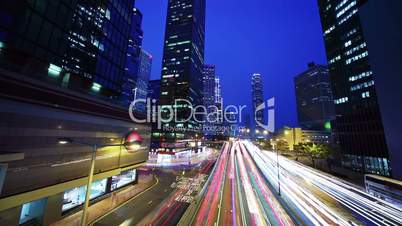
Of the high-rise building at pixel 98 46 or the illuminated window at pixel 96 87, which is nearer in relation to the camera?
the high-rise building at pixel 98 46

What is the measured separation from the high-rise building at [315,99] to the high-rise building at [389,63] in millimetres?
133808

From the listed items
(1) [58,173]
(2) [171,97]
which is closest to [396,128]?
(1) [58,173]

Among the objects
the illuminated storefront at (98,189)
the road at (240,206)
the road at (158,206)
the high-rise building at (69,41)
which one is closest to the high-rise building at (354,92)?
the road at (240,206)

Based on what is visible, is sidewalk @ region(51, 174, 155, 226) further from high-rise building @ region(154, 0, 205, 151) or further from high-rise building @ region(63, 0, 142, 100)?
high-rise building @ region(154, 0, 205, 151)

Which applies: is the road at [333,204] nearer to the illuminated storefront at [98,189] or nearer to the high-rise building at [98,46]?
the illuminated storefront at [98,189]

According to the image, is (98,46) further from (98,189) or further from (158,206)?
(158,206)

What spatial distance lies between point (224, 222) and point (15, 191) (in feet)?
67.7

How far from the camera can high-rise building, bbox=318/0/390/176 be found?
4381cm

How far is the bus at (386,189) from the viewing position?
70.9 feet

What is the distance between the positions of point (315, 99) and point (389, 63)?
526 feet

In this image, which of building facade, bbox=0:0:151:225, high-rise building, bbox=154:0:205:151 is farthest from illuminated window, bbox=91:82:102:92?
high-rise building, bbox=154:0:205:151

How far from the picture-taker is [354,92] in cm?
5047

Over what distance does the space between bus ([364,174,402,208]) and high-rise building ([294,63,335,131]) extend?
482ft

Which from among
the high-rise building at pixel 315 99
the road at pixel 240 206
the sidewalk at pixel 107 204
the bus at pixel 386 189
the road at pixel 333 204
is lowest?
the sidewalk at pixel 107 204
